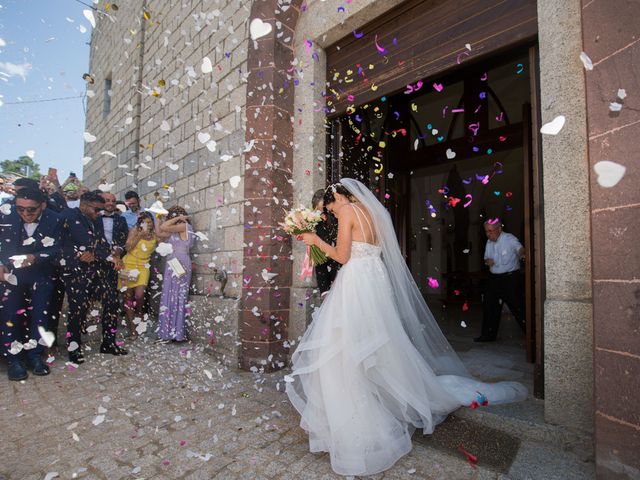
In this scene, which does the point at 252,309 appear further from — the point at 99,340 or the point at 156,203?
the point at 156,203

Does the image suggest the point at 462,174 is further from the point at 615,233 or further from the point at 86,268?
the point at 86,268

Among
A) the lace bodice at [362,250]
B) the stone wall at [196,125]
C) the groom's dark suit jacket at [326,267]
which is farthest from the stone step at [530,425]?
the stone wall at [196,125]

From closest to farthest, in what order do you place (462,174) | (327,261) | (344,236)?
(344,236) → (327,261) → (462,174)

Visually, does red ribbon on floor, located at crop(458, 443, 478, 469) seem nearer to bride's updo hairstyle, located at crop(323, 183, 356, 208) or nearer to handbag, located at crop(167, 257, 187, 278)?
bride's updo hairstyle, located at crop(323, 183, 356, 208)

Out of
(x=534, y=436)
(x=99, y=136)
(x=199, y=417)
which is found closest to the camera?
(x=534, y=436)

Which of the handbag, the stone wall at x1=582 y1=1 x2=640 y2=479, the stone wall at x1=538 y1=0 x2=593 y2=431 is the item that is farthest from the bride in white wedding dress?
→ the handbag

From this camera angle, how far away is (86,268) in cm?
451

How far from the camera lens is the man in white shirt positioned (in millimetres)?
4926

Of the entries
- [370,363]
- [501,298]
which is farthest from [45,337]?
[501,298]

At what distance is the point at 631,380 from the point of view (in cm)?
177

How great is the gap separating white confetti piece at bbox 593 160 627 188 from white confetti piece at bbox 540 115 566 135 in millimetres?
548

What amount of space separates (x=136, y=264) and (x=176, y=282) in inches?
27.4

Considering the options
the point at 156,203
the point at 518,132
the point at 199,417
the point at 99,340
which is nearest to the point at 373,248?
the point at 199,417

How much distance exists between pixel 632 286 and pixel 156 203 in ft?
22.0
